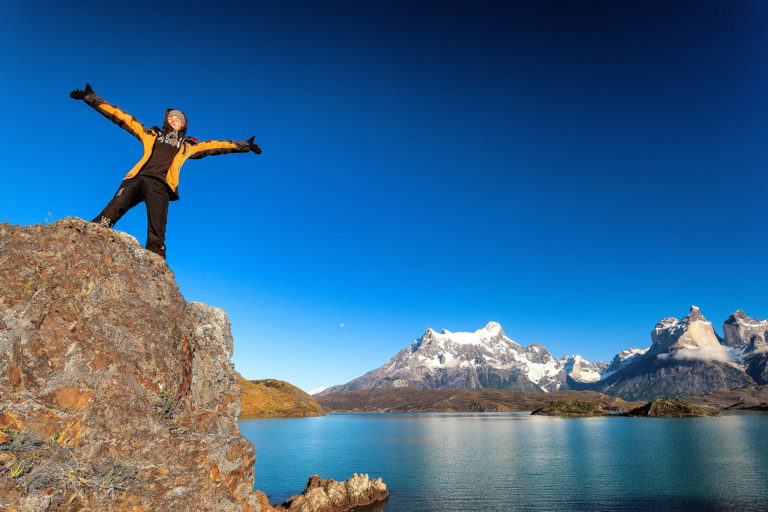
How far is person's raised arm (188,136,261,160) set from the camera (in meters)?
11.4

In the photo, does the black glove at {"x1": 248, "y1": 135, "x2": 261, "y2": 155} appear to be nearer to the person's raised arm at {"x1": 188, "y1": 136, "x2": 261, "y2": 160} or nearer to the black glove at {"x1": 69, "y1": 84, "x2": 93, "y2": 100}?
the person's raised arm at {"x1": 188, "y1": 136, "x2": 261, "y2": 160}

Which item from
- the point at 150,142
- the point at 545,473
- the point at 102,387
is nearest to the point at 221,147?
the point at 150,142

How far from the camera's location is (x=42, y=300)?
7320 mm

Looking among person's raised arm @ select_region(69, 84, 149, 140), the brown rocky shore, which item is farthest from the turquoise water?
person's raised arm @ select_region(69, 84, 149, 140)

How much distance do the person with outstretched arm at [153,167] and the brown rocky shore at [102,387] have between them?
0.76 m

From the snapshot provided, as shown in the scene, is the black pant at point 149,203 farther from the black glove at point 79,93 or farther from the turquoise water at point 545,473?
the turquoise water at point 545,473

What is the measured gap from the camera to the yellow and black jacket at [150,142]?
1032cm

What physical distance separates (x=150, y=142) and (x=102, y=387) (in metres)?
6.69

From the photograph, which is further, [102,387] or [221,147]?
[221,147]

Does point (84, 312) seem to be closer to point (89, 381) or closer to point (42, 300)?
point (42, 300)

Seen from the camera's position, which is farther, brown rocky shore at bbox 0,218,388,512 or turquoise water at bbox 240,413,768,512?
turquoise water at bbox 240,413,768,512

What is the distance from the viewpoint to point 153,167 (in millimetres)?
10422

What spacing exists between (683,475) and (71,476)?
7829cm

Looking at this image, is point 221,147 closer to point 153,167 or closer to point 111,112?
point 153,167
